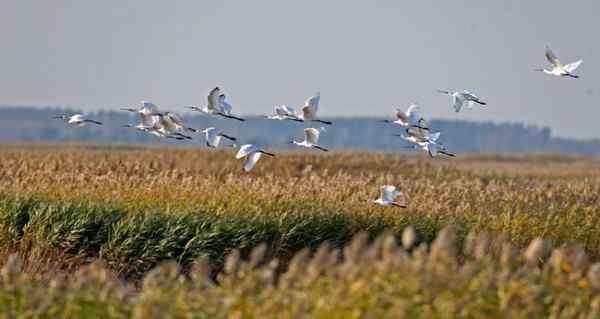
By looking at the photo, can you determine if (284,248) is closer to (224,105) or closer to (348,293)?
(224,105)

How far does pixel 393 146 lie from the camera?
18850 centimetres

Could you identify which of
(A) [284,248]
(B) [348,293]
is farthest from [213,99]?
(B) [348,293]

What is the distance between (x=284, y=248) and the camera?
53.4 ft

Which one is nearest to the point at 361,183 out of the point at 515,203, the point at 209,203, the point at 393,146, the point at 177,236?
the point at 515,203

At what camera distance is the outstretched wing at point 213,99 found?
15.9m

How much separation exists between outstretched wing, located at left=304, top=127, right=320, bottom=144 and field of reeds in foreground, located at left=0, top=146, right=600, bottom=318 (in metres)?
0.96

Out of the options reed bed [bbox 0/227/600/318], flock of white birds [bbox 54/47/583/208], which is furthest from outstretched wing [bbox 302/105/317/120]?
reed bed [bbox 0/227/600/318]

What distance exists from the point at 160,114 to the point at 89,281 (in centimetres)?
776

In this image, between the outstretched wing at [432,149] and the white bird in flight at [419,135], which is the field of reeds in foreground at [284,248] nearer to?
the outstretched wing at [432,149]

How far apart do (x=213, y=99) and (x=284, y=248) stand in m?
2.13

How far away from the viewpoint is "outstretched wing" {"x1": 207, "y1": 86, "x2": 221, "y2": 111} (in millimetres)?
15883

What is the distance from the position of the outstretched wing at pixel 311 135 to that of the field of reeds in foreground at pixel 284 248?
37.9 inches

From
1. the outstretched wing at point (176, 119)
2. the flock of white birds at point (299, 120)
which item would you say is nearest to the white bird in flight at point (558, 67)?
the flock of white birds at point (299, 120)

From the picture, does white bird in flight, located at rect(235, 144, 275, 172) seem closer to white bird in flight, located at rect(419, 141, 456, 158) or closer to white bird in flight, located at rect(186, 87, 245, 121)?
white bird in flight, located at rect(186, 87, 245, 121)
